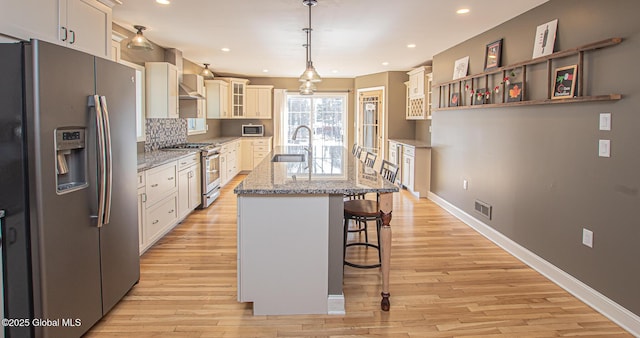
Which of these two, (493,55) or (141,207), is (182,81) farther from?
(493,55)

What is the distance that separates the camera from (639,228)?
258cm

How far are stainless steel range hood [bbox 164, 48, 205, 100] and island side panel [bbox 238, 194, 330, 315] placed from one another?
12.7 feet

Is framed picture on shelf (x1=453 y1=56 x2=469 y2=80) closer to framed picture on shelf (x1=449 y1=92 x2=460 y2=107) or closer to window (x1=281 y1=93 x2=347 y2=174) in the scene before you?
framed picture on shelf (x1=449 y1=92 x2=460 y2=107)

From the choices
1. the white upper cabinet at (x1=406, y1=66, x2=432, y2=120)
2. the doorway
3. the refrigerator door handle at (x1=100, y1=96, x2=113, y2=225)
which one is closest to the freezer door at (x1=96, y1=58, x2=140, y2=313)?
the refrigerator door handle at (x1=100, y1=96, x2=113, y2=225)

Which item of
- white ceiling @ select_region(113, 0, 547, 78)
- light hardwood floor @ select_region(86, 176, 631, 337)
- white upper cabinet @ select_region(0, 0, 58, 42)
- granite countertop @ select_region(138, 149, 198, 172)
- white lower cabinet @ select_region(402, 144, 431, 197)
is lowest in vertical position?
light hardwood floor @ select_region(86, 176, 631, 337)

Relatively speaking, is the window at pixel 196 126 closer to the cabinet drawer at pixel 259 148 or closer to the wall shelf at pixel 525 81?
the cabinet drawer at pixel 259 148

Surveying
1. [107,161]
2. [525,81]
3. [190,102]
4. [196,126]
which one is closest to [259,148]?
[196,126]

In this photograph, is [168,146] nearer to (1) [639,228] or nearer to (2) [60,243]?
(2) [60,243]

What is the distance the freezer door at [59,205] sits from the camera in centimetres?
199

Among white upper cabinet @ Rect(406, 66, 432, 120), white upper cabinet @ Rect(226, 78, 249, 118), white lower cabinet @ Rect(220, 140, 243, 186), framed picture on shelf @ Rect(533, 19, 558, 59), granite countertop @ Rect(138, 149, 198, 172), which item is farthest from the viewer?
white upper cabinet @ Rect(226, 78, 249, 118)

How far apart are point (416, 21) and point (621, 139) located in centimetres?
240

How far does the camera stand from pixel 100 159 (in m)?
2.39

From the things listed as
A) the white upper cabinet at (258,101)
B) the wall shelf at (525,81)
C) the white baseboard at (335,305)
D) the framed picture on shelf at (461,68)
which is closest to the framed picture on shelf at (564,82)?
the wall shelf at (525,81)

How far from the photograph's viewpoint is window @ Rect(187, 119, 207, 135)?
739 cm
